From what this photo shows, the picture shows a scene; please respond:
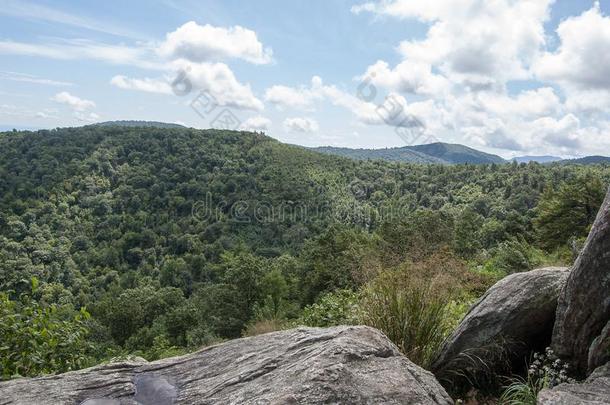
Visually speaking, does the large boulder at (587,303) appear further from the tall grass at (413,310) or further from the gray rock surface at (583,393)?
the tall grass at (413,310)

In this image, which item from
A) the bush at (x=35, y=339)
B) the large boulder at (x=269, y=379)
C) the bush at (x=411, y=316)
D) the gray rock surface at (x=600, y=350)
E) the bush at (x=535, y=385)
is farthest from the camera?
the bush at (x=411, y=316)

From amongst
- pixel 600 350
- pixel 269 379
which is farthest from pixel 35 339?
pixel 600 350

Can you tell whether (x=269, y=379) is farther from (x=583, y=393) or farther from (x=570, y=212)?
(x=570, y=212)

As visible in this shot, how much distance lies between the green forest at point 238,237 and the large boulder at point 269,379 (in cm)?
124

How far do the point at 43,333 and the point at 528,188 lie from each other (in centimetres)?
8430

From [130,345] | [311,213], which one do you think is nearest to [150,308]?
[130,345]

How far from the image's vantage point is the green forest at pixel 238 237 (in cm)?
504

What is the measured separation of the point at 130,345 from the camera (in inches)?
1609

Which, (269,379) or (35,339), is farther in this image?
(35,339)

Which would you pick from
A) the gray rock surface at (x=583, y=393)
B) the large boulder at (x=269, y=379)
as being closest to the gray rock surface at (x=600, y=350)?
the gray rock surface at (x=583, y=393)

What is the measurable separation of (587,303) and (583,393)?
3.13ft

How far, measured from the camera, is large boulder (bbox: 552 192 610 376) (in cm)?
360

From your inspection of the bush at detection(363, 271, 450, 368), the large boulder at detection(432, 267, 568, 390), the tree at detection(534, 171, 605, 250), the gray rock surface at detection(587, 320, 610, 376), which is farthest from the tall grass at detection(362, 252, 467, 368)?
the tree at detection(534, 171, 605, 250)

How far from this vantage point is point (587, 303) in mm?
3768
